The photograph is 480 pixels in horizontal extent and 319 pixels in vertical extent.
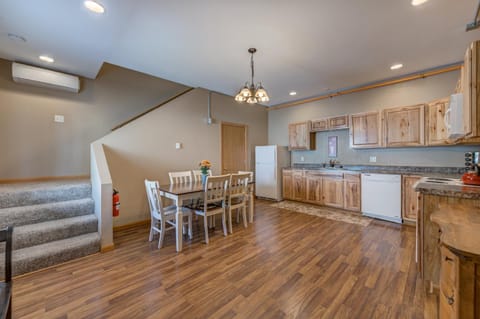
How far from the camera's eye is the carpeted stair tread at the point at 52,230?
2.31 m

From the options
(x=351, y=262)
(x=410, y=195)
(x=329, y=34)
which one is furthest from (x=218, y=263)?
(x=410, y=195)

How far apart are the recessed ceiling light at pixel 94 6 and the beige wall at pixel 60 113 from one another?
2427mm

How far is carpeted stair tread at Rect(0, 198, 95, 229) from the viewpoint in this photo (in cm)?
244

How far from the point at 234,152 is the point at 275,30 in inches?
133

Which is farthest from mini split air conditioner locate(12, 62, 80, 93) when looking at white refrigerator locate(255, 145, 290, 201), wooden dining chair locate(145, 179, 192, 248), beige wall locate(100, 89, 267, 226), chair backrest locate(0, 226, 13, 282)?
white refrigerator locate(255, 145, 290, 201)

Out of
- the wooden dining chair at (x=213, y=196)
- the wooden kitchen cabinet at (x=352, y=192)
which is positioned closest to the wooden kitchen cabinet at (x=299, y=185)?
the wooden kitchen cabinet at (x=352, y=192)

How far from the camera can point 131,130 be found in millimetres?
3621

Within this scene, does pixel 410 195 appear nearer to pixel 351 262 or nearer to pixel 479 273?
pixel 351 262

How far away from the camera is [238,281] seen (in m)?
2.03

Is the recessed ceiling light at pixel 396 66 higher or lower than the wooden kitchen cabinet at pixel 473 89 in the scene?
higher

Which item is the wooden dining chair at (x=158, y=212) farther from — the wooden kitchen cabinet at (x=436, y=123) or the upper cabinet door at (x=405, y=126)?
the wooden kitchen cabinet at (x=436, y=123)

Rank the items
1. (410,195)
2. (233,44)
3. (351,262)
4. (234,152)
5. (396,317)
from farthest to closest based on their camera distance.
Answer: (234,152) < (410,195) < (233,44) < (351,262) < (396,317)

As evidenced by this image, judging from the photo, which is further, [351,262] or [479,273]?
[351,262]

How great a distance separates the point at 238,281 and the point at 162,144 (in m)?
2.95
